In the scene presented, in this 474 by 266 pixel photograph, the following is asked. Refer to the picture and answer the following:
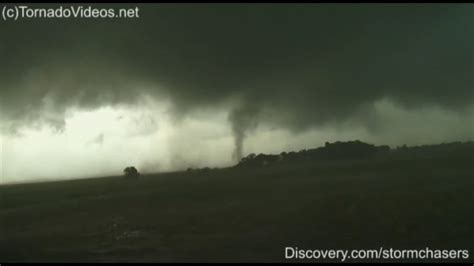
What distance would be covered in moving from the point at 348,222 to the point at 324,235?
10.2ft

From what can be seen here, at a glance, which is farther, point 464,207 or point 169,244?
point 464,207

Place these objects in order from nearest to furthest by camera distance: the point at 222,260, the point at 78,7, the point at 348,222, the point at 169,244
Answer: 1. the point at 78,7
2. the point at 222,260
3. the point at 169,244
4. the point at 348,222

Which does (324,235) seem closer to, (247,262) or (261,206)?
(247,262)

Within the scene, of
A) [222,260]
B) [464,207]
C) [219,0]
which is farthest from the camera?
[464,207]

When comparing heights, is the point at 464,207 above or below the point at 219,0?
below

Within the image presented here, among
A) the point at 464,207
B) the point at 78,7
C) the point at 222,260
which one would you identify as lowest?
the point at 222,260

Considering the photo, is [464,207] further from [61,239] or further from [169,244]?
[61,239]

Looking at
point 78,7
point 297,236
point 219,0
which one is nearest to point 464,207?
point 297,236

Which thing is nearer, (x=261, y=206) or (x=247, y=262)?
(x=247, y=262)

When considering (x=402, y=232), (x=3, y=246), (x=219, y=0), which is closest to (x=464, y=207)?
(x=402, y=232)

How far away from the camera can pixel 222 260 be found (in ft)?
56.3

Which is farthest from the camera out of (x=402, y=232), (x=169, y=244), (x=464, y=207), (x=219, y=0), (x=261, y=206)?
(x=261, y=206)

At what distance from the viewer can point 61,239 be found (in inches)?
938

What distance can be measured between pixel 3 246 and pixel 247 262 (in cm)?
1502
